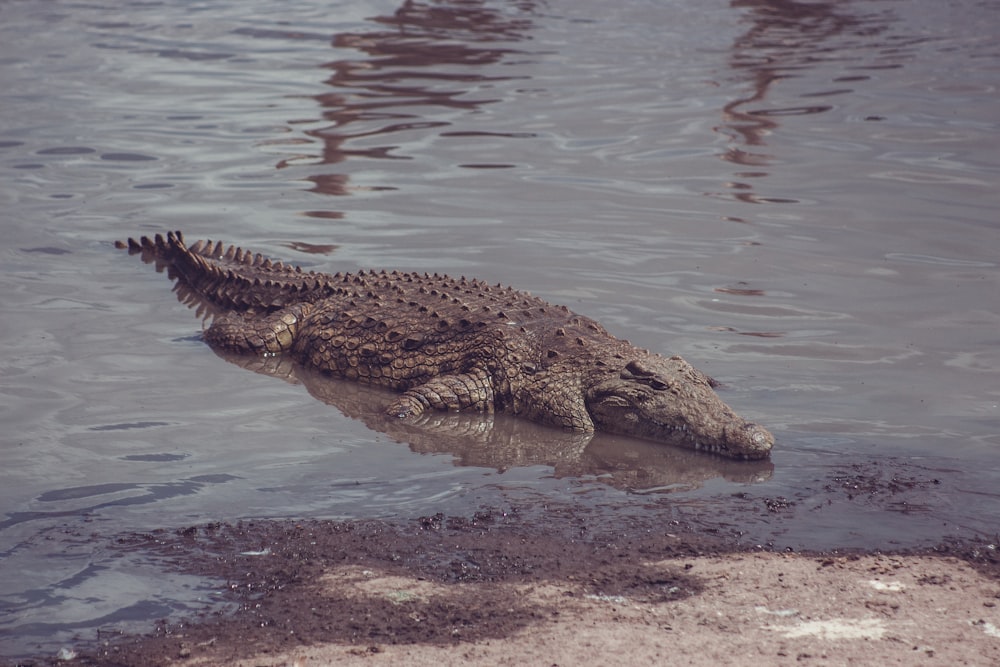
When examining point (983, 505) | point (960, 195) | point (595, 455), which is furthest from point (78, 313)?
point (960, 195)

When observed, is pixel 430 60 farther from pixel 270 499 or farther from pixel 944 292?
pixel 270 499

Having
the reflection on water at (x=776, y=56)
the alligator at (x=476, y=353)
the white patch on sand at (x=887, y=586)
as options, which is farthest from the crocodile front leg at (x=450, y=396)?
the reflection on water at (x=776, y=56)

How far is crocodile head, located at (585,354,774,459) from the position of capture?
702 cm

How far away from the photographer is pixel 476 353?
26.5ft

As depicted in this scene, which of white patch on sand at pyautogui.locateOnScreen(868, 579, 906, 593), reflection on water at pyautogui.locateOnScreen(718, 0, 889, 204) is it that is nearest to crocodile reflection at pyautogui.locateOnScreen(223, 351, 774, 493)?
white patch on sand at pyautogui.locateOnScreen(868, 579, 906, 593)

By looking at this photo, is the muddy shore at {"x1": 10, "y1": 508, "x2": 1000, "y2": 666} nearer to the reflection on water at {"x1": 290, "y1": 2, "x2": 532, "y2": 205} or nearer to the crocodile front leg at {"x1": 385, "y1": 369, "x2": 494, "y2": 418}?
the crocodile front leg at {"x1": 385, "y1": 369, "x2": 494, "y2": 418}

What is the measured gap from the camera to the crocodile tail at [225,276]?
A: 9.37m

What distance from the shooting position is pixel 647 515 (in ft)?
20.1

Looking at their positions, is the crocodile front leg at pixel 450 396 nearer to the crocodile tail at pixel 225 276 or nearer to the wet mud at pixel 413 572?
the crocodile tail at pixel 225 276

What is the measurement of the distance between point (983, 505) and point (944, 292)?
4141mm

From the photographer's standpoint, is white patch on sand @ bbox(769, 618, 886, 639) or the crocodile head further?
the crocodile head

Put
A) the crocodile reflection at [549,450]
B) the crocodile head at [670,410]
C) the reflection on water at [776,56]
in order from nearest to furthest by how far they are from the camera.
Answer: the crocodile reflection at [549,450] < the crocodile head at [670,410] < the reflection on water at [776,56]

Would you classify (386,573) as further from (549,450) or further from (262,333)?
(262,333)

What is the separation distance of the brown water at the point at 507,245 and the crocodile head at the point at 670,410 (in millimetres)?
150
